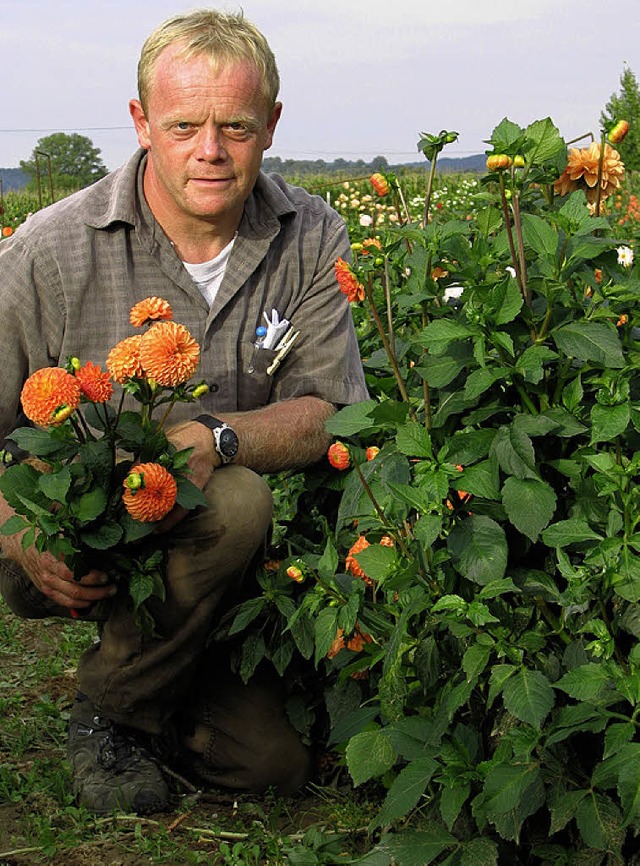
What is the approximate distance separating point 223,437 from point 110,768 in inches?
30.1

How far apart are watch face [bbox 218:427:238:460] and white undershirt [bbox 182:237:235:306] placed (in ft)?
1.38

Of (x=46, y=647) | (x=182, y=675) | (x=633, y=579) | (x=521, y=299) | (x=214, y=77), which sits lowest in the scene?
(x=46, y=647)

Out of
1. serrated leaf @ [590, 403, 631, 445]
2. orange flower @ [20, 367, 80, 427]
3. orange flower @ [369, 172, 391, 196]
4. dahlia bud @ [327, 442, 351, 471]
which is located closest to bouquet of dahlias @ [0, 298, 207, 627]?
orange flower @ [20, 367, 80, 427]

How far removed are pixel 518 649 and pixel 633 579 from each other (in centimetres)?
23

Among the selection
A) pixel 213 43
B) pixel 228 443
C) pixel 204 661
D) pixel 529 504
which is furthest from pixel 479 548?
pixel 213 43

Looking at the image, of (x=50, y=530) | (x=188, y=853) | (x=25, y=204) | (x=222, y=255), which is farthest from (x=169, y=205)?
(x=25, y=204)

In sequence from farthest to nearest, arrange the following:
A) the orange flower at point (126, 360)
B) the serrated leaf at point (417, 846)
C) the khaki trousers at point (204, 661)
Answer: the khaki trousers at point (204, 661) < the orange flower at point (126, 360) < the serrated leaf at point (417, 846)

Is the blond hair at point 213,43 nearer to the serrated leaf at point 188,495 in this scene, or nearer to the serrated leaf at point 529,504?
the serrated leaf at point 188,495

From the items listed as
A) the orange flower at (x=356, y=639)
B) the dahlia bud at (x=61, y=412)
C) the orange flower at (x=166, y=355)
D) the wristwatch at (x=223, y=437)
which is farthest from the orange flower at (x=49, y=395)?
the orange flower at (x=356, y=639)

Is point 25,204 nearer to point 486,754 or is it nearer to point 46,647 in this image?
point 46,647

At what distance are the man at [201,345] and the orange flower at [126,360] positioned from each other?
0.41 m

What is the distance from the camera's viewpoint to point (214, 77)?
8.67 feet

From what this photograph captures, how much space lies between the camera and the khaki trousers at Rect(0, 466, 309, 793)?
2.44 m

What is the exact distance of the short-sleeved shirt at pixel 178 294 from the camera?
8.80 ft
